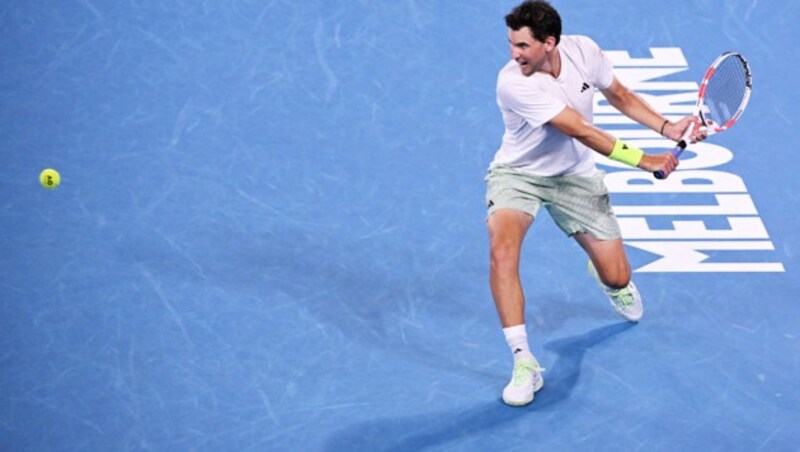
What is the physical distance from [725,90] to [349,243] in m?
2.36

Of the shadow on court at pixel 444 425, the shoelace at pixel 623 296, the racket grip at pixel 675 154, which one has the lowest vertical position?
the shadow on court at pixel 444 425

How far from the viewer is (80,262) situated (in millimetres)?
8172

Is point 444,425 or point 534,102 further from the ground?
point 534,102

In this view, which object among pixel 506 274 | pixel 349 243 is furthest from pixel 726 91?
pixel 349 243

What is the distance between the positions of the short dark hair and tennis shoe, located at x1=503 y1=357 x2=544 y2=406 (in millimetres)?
1599

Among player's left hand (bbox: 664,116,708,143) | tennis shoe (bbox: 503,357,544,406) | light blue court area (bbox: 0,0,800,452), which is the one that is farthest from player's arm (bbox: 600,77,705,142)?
tennis shoe (bbox: 503,357,544,406)

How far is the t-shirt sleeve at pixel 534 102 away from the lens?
274 inches

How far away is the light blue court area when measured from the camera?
7000 millimetres

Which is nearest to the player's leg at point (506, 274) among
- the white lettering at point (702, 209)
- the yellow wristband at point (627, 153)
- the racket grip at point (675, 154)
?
the yellow wristband at point (627, 153)

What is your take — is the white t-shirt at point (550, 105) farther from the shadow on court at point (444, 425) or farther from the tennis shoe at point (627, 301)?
the shadow on court at point (444, 425)

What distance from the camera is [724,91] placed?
7.57 meters

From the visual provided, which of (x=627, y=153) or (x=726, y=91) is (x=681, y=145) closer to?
(x=627, y=153)

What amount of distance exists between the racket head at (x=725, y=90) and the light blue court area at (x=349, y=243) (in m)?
1.06

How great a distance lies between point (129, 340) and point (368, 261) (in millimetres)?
1513
